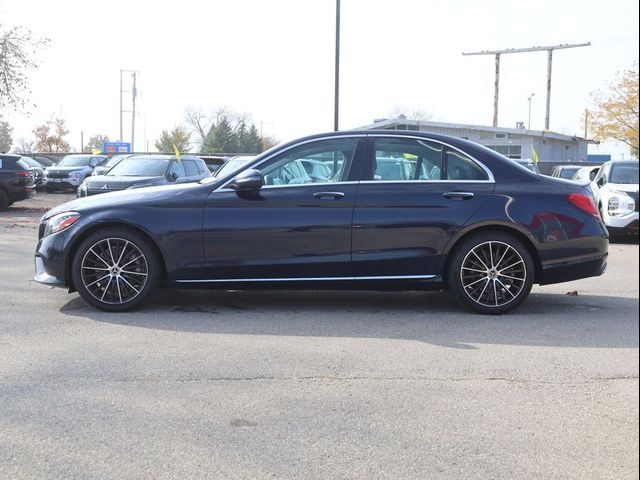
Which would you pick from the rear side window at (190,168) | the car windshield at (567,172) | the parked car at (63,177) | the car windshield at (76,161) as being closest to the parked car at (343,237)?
the rear side window at (190,168)

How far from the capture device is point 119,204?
21.2ft

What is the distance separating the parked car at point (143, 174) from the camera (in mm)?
15422

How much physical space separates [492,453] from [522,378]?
125 cm

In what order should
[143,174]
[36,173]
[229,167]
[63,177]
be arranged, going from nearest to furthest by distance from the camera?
[229,167], [143,174], [36,173], [63,177]

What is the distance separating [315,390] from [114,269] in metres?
2.85

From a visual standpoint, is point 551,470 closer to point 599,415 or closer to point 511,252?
point 599,415

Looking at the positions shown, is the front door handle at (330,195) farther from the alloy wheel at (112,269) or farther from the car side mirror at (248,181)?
the alloy wheel at (112,269)

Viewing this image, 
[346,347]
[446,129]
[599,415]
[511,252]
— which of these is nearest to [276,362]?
[346,347]

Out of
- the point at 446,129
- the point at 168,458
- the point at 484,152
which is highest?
the point at 446,129

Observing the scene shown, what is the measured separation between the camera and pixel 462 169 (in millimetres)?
6543

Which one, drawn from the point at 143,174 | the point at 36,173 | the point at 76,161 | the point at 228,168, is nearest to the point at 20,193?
the point at 36,173

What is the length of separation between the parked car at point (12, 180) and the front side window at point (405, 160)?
15.5 meters

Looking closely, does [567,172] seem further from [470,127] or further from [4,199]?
[470,127]

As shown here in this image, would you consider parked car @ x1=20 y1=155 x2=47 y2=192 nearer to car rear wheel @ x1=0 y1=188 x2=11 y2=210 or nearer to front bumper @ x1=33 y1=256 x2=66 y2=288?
car rear wheel @ x1=0 y1=188 x2=11 y2=210
